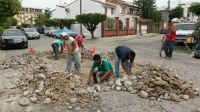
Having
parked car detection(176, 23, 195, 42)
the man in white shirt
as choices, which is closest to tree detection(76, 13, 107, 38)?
parked car detection(176, 23, 195, 42)

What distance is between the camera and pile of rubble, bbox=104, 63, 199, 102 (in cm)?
488

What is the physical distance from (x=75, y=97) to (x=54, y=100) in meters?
0.47

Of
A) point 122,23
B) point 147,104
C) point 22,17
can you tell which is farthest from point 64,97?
point 22,17

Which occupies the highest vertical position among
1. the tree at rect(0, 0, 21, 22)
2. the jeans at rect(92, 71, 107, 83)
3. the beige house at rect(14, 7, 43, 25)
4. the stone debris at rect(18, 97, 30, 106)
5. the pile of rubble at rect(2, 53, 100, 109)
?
the beige house at rect(14, 7, 43, 25)

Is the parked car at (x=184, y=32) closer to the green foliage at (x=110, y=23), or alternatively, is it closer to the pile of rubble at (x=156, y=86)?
the pile of rubble at (x=156, y=86)

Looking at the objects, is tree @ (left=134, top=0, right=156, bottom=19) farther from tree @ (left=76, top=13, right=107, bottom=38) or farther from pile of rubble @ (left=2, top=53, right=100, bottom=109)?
pile of rubble @ (left=2, top=53, right=100, bottom=109)

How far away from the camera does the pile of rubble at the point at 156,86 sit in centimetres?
488

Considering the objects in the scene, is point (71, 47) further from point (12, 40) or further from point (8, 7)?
point (12, 40)

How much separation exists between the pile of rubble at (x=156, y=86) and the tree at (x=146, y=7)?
131ft

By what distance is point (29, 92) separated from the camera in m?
5.05

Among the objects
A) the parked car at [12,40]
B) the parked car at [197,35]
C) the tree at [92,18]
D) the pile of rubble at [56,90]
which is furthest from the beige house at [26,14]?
the pile of rubble at [56,90]

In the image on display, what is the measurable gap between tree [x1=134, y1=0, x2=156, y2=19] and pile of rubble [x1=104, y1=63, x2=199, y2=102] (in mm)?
39914

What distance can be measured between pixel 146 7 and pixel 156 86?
135 ft

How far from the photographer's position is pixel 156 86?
5039 millimetres
